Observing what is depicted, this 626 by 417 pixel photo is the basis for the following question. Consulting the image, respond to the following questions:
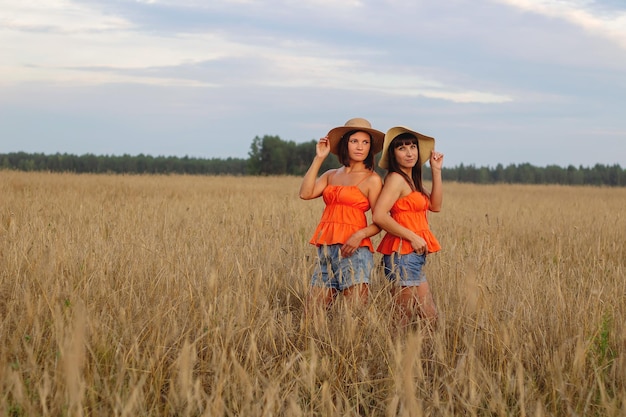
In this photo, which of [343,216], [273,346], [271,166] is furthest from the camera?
[271,166]

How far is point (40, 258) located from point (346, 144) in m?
2.30

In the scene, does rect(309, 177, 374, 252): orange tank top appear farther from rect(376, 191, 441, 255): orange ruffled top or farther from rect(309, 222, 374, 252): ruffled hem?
rect(376, 191, 441, 255): orange ruffled top

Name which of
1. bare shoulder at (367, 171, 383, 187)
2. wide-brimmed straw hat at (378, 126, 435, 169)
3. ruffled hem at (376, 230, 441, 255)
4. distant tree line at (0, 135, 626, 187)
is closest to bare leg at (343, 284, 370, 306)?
ruffled hem at (376, 230, 441, 255)

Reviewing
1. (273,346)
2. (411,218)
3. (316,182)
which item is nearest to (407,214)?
(411,218)

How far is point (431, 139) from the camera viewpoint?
151 inches

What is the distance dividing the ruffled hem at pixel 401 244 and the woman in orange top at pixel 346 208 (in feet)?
0.34

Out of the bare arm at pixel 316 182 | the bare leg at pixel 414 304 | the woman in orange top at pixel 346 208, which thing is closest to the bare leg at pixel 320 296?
the woman in orange top at pixel 346 208

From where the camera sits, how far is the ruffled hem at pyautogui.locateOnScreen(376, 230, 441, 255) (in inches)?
143

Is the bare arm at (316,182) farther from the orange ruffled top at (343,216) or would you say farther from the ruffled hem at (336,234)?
the ruffled hem at (336,234)

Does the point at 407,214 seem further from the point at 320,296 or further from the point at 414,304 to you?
the point at 320,296

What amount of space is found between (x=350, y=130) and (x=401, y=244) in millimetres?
812

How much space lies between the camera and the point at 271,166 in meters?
53.0

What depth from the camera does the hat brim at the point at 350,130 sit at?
12.5ft

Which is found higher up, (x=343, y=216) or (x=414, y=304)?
(x=343, y=216)
